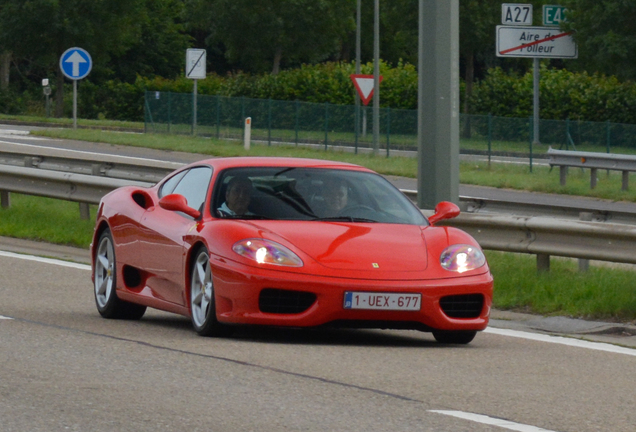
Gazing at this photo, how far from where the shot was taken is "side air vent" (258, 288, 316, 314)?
8.16 metres

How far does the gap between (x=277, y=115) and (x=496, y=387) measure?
114 feet

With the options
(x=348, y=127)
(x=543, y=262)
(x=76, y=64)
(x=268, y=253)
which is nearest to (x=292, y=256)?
(x=268, y=253)

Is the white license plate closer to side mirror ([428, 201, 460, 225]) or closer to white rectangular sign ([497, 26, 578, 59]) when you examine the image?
side mirror ([428, 201, 460, 225])

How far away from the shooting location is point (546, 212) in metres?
15.7

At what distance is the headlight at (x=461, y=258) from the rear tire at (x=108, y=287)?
8.08ft

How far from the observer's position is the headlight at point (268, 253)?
8.16 m

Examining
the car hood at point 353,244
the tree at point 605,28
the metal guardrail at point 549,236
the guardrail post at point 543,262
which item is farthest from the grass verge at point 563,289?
the tree at point 605,28

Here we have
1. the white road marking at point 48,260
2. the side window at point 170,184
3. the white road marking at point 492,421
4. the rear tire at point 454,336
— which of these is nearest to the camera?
the white road marking at point 492,421

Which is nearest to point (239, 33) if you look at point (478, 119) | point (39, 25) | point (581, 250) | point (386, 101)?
point (39, 25)

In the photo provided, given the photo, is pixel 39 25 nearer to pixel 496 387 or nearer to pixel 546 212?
pixel 546 212

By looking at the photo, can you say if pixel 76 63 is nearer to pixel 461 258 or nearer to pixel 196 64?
pixel 196 64

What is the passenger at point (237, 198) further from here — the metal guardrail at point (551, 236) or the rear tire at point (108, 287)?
the metal guardrail at point (551, 236)

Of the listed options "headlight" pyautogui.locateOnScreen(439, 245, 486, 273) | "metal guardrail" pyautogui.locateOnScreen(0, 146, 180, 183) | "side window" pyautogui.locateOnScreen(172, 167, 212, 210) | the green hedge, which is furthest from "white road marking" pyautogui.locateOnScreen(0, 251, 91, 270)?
the green hedge

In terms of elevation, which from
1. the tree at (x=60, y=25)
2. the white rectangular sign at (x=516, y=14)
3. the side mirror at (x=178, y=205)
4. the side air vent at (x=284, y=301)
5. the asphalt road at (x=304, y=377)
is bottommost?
the asphalt road at (x=304, y=377)
